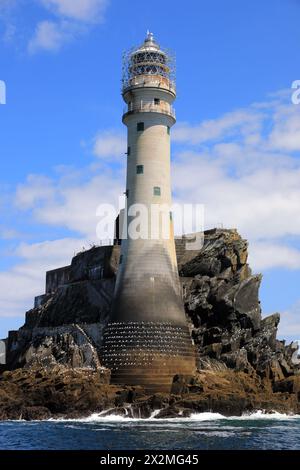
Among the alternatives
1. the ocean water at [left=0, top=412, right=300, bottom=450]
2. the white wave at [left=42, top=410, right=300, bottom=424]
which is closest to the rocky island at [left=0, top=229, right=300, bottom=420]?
the white wave at [left=42, top=410, right=300, bottom=424]

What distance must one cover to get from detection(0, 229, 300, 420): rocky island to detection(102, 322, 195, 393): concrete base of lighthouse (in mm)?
1111

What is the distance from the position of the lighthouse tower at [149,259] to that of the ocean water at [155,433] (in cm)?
640

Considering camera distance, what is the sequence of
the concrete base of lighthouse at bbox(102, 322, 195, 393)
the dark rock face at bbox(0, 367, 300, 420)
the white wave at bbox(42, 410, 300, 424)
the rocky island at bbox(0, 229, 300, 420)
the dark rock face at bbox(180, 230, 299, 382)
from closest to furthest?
the white wave at bbox(42, 410, 300, 424), the dark rock face at bbox(0, 367, 300, 420), the rocky island at bbox(0, 229, 300, 420), the concrete base of lighthouse at bbox(102, 322, 195, 393), the dark rock face at bbox(180, 230, 299, 382)

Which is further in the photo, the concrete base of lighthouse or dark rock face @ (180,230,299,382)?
dark rock face @ (180,230,299,382)

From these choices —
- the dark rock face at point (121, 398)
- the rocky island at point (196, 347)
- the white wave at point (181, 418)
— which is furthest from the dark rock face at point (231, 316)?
the white wave at point (181, 418)

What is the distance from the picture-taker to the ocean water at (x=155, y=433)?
34.9 m

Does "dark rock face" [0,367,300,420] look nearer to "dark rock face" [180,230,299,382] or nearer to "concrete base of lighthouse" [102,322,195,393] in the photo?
"concrete base of lighthouse" [102,322,195,393]

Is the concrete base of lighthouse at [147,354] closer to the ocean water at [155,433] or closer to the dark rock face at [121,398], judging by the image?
the dark rock face at [121,398]

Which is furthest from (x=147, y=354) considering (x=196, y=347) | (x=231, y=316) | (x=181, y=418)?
(x=231, y=316)

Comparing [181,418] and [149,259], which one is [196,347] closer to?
[149,259]

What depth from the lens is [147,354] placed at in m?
54.4

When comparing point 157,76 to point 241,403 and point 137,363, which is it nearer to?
point 137,363

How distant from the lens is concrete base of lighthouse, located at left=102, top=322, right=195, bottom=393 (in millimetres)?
53688

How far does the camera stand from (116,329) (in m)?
56.1
